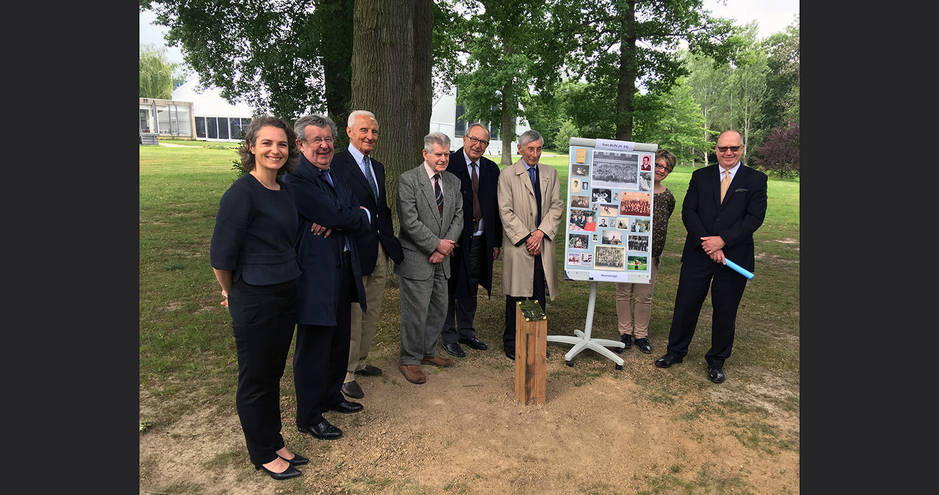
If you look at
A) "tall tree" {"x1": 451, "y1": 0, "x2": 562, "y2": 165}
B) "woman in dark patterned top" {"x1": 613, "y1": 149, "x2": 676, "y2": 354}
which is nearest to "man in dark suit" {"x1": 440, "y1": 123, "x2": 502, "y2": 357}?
"woman in dark patterned top" {"x1": 613, "y1": 149, "x2": 676, "y2": 354}

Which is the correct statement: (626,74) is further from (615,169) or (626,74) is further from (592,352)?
(592,352)

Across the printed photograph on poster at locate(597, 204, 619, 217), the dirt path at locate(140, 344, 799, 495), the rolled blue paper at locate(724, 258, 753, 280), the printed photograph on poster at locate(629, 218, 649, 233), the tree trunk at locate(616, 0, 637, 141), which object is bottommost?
the dirt path at locate(140, 344, 799, 495)

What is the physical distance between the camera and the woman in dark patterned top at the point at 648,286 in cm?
505

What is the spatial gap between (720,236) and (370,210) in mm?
2954

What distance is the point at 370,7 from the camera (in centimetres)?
613

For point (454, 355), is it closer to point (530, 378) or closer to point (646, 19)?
point (530, 378)

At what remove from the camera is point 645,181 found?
4.86 m

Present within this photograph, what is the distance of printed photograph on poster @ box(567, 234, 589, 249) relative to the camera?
491 centimetres

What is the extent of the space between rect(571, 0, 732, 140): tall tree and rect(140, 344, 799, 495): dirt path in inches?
455

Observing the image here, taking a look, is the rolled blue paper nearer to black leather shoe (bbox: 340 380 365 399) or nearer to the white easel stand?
the white easel stand

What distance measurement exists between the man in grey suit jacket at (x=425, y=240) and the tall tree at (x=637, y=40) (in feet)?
37.4

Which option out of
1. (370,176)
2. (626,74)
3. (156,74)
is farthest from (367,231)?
(156,74)

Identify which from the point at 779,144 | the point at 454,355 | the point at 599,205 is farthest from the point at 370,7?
the point at 779,144

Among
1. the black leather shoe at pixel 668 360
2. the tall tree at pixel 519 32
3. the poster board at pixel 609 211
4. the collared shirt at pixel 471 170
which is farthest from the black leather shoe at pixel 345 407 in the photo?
the tall tree at pixel 519 32
